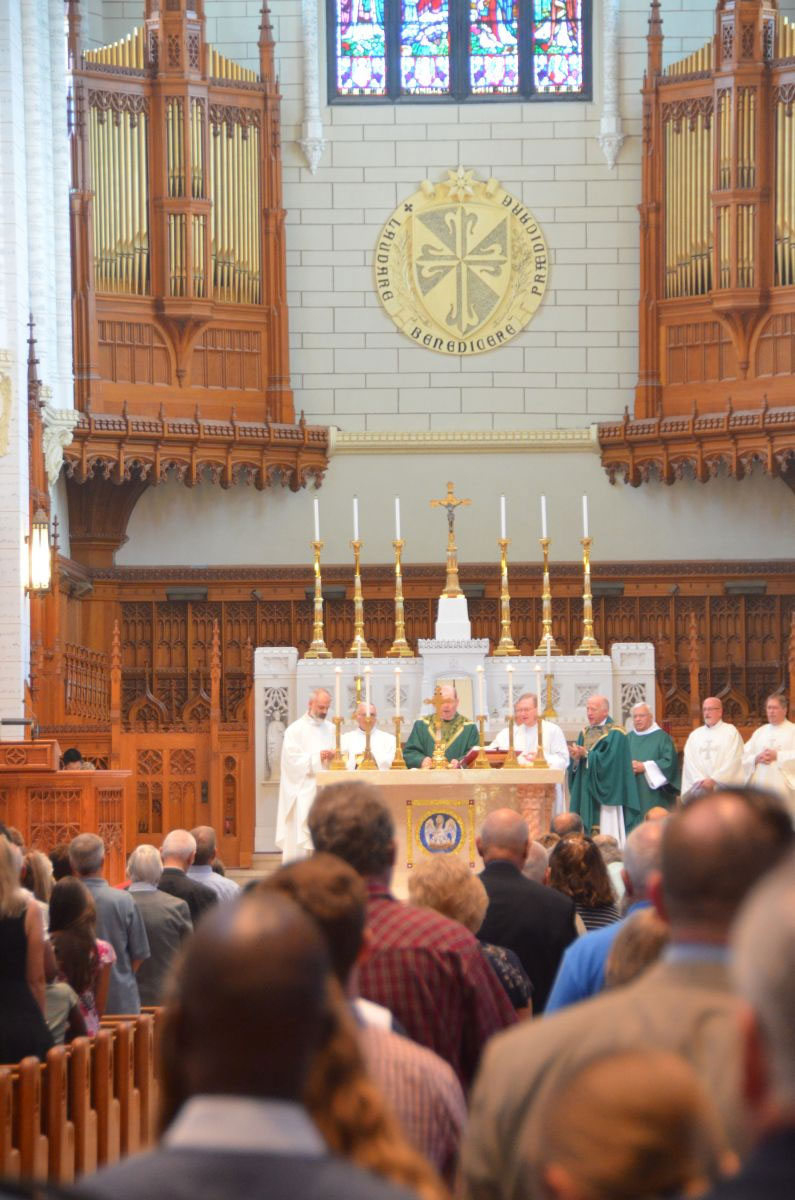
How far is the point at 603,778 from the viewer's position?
594 inches

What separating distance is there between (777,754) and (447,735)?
284 cm

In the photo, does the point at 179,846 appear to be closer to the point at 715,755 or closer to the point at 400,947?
the point at 400,947

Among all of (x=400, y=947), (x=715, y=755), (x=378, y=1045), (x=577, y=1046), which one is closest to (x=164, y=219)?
(x=715, y=755)

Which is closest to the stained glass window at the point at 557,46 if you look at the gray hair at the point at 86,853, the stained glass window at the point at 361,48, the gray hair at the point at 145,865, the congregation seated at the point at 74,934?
the stained glass window at the point at 361,48

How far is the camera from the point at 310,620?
2152 cm

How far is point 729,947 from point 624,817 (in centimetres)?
1219

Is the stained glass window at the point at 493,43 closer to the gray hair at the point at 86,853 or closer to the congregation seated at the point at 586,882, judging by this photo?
the gray hair at the point at 86,853

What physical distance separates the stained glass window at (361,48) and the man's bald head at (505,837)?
1701cm

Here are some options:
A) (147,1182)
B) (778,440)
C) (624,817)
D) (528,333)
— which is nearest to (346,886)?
(147,1182)

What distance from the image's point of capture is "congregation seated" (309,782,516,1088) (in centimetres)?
472

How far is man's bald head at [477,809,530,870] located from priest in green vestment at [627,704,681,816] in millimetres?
8425

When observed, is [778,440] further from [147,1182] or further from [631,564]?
[147,1182]

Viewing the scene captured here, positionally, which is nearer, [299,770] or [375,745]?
[375,745]

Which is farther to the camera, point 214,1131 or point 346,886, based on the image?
point 346,886
